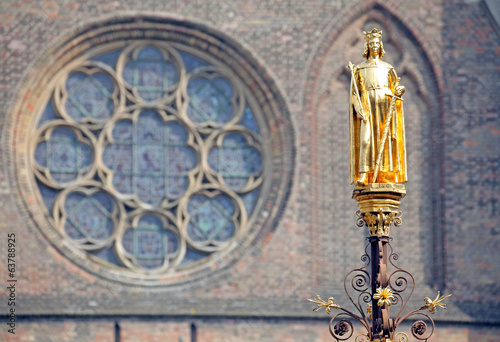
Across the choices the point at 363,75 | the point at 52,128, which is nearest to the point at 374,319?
the point at 363,75

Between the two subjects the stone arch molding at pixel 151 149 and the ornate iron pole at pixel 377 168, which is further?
the stone arch molding at pixel 151 149

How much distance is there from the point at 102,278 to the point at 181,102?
8.50 feet

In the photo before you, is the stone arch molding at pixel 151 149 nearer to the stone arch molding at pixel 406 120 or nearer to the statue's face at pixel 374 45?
the stone arch molding at pixel 406 120

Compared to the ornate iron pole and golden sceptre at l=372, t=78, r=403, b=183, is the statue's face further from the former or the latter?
golden sceptre at l=372, t=78, r=403, b=183

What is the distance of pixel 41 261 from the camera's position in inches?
760

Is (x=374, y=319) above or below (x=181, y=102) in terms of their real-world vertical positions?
below

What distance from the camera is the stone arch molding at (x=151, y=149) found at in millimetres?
19797

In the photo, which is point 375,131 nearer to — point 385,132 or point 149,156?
point 385,132

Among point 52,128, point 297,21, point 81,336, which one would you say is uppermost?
point 297,21

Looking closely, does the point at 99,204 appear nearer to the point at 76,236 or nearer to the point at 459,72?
the point at 76,236

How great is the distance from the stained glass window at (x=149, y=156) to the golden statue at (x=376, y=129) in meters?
8.65

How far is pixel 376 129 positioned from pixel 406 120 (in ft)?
29.7

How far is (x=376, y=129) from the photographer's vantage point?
11.3 m

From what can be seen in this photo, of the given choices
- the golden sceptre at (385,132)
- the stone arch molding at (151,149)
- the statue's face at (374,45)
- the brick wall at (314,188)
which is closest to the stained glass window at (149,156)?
the stone arch molding at (151,149)
